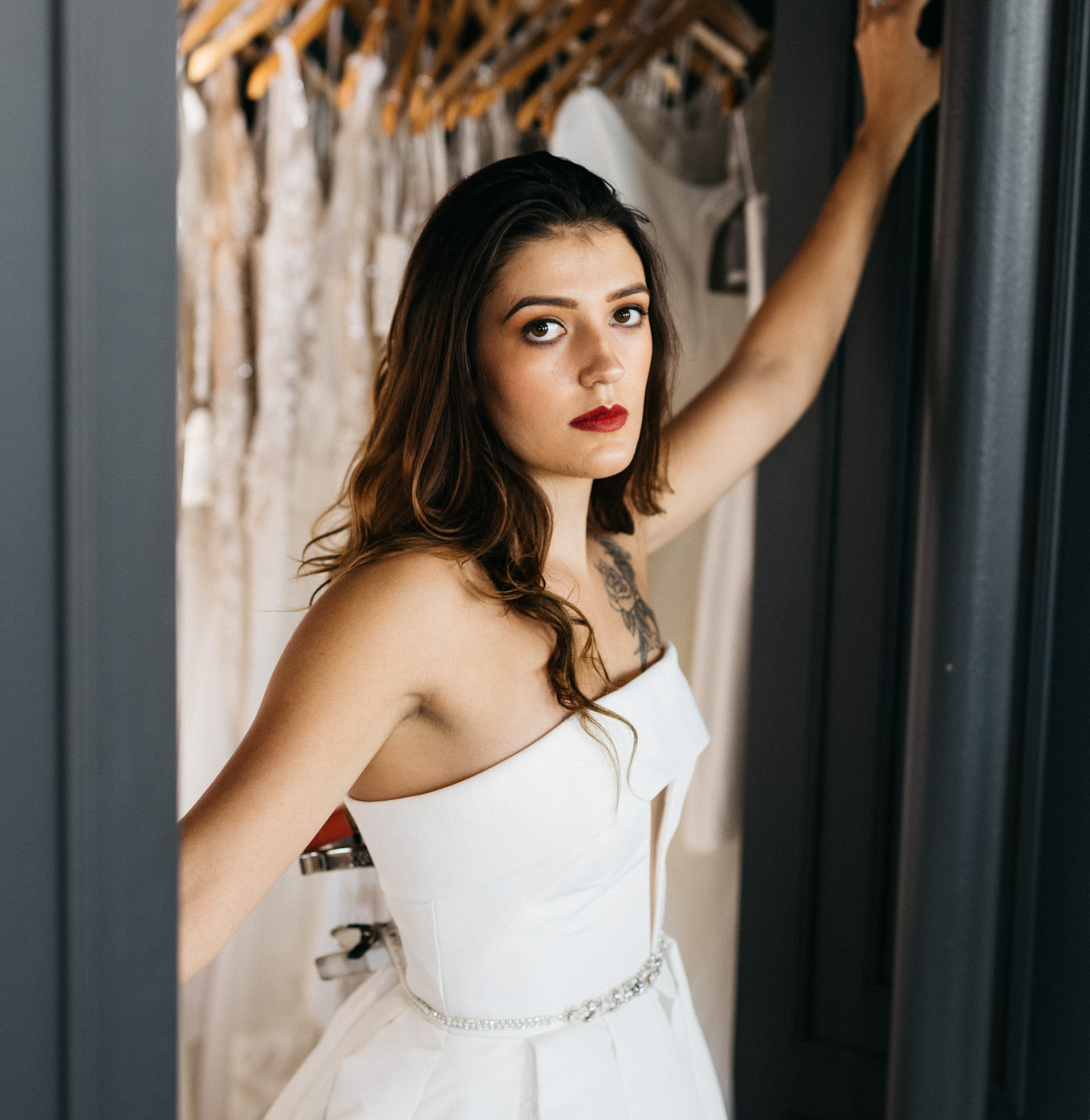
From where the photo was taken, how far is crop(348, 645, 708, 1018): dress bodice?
2.53 feet

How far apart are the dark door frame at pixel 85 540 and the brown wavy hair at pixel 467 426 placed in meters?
0.38

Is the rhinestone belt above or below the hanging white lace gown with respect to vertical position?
below

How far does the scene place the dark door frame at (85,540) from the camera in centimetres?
37

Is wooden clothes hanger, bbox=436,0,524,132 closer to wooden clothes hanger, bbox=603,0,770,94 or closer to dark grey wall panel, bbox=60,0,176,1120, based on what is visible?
wooden clothes hanger, bbox=603,0,770,94

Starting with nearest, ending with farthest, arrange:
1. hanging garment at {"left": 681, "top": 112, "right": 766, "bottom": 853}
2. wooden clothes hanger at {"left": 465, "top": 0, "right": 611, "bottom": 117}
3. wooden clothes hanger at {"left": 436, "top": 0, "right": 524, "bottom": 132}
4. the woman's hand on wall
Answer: the woman's hand on wall, hanging garment at {"left": 681, "top": 112, "right": 766, "bottom": 853}, wooden clothes hanger at {"left": 465, "top": 0, "right": 611, "bottom": 117}, wooden clothes hanger at {"left": 436, "top": 0, "right": 524, "bottom": 132}

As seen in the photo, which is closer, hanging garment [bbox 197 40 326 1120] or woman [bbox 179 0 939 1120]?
Result: woman [bbox 179 0 939 1120]

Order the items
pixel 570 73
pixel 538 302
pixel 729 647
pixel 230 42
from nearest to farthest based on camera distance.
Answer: pixel 538 302 → pixel 729 647 → pixel 230 42 → pixel 570 73

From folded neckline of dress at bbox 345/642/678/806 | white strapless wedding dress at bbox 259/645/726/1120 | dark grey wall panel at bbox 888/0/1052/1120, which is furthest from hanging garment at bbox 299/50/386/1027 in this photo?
dark grey wall panel at bbox 888/0/1052/1120

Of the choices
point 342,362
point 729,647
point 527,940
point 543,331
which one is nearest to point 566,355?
point 543,331

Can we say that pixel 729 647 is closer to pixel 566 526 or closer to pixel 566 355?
pixel 566 526

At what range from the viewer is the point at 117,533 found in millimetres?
389

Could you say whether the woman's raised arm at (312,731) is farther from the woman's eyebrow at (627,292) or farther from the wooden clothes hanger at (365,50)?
the wooden clothes hanger at (365,50)

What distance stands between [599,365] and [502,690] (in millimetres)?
256

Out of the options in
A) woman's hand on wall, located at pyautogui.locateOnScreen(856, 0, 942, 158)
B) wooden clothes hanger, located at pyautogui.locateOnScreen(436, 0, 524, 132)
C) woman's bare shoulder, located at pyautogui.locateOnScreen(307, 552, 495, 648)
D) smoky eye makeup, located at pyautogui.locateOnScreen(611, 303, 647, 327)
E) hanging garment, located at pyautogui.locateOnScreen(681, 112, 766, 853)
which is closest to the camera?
woman's bare shoulder, located at pyautogui.locateOnScreen(307, 552, 495, 648)
